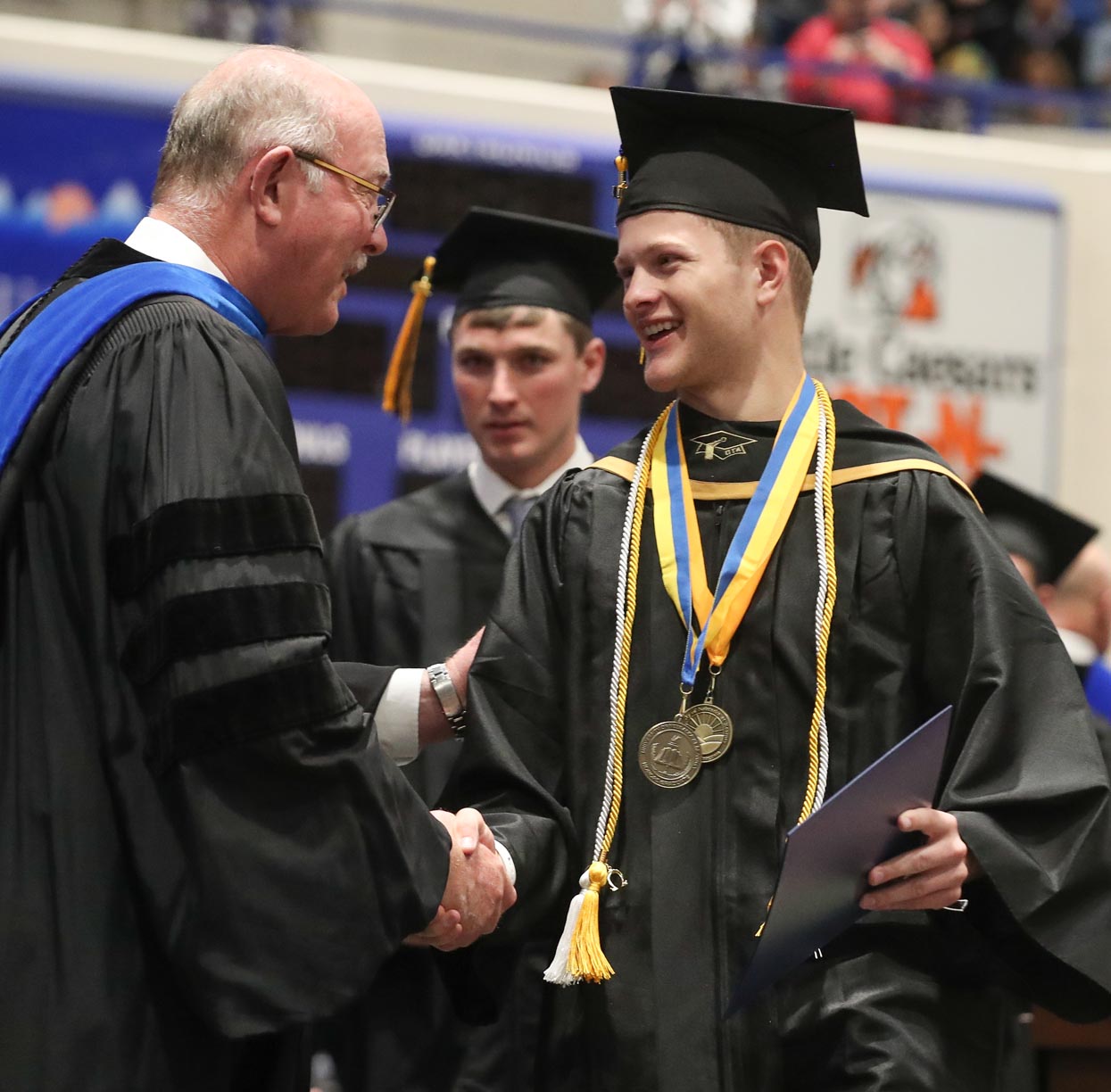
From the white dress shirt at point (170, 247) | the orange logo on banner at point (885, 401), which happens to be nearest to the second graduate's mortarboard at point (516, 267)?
the white dress shirt at point (170, 247)

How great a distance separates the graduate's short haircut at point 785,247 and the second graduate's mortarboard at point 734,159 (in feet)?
0.04

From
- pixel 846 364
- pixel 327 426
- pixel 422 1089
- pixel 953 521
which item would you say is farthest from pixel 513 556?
pixel 846 364

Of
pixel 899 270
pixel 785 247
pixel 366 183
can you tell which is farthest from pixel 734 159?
pixel 899 270

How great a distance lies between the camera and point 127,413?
8.25 ft

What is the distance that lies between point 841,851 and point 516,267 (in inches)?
107

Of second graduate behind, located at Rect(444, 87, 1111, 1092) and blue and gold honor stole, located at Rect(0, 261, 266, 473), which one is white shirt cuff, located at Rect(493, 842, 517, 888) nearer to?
second graduate behind, located at Rect(444, 87, 1111, 1092)

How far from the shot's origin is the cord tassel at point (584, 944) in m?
2.83

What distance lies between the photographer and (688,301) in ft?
10.0

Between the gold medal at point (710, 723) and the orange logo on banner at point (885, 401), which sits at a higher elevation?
the orange logo on banner at point (885, 401)

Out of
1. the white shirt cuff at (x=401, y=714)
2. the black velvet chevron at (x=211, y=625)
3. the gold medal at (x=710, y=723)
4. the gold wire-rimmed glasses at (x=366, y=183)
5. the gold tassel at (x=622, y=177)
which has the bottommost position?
the white shirt cuff at (x=401, y=714)

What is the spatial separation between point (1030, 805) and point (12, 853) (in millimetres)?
1576

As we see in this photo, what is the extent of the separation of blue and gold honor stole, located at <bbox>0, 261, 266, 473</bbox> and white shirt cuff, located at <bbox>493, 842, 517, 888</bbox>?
0.94m

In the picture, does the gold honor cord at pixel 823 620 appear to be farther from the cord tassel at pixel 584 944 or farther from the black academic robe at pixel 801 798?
the cord tassel at pixel 584 944

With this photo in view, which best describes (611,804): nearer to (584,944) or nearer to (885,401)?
(584,944)
